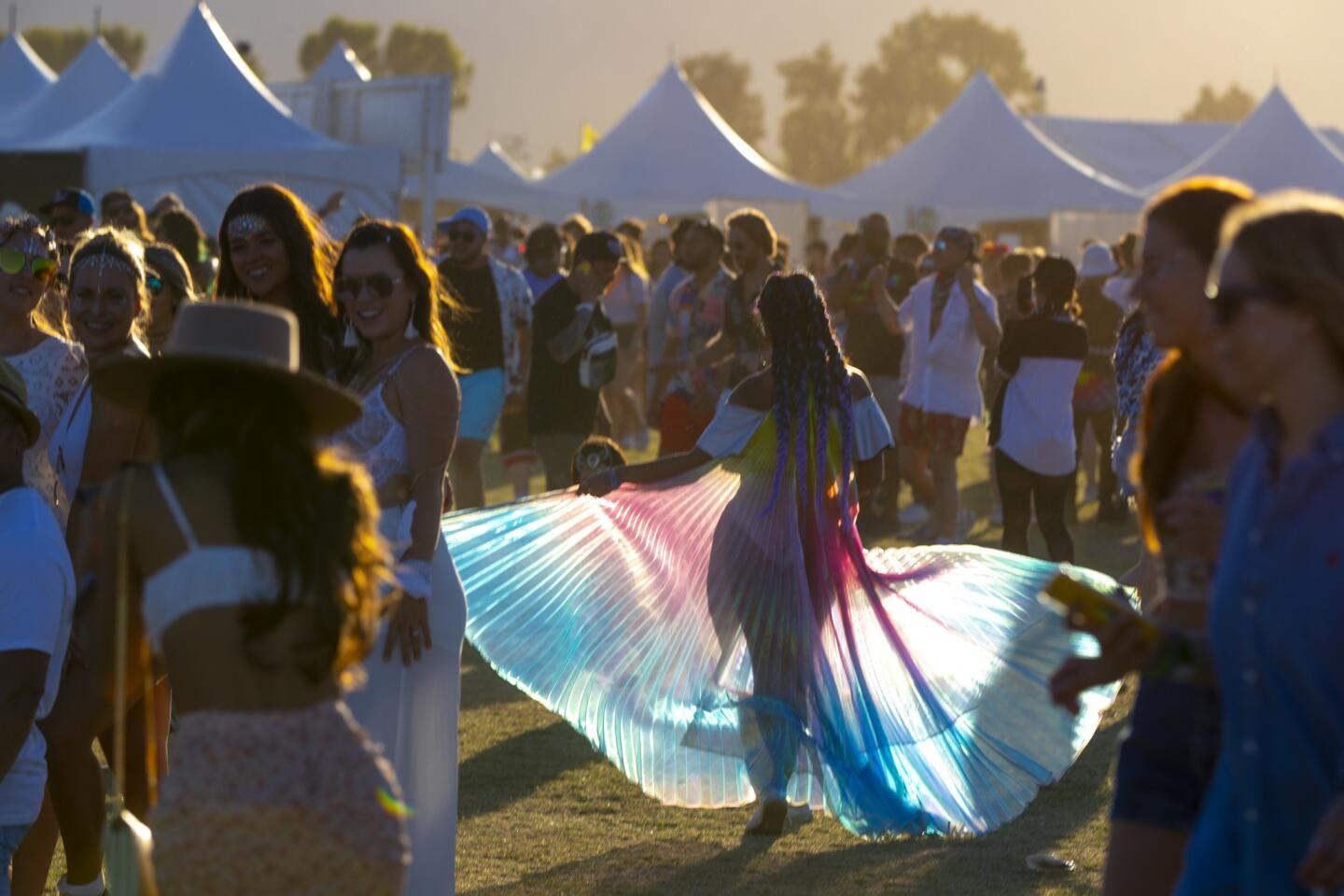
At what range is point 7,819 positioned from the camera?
4.55 meters

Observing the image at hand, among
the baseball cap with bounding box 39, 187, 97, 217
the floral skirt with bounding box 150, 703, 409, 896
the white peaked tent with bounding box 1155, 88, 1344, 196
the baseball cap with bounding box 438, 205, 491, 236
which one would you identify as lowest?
the floral skirt with bounding box 150, 703, 409, 896

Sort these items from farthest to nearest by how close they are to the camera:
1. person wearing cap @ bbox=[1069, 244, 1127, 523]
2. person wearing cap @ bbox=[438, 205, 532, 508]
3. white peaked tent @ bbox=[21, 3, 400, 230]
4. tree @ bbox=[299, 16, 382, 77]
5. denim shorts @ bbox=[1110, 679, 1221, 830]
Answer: tree @ bbox=[299, 16, 382, 77]
white peaked tent @ bbox=[21, 3, 400, 230]
person wearing cap @ bbox=[1069, 244, 1127, 523]
person wearing cap @ bbox=[438, 205, 532, 508]
denim shorts @ bbox=[1110, 679, 1221, 830]

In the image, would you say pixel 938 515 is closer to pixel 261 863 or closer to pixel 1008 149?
pixel 261 863

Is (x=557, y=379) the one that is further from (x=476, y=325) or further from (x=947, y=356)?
(x=947, y=356)

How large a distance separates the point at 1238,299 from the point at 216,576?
157 centimetres

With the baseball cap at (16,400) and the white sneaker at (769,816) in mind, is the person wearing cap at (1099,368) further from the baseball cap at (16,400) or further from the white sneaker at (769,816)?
the baseball cap at (16,400)

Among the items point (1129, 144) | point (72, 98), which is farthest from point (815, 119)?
point (72, 98)

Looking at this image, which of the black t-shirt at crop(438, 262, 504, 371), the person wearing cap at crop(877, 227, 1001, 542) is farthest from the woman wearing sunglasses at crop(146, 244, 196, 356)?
the person wearing cap at crop(877, 227, 1001, 542)

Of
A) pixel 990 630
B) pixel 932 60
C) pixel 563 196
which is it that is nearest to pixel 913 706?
pixel 990 630

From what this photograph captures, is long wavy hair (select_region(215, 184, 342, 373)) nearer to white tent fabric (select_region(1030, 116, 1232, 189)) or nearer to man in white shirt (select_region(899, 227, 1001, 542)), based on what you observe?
man in white shirt (select_region(899, 227, 1001, 542))

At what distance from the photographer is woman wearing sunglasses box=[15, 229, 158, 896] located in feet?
16.3

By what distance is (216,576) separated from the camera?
9.87ft

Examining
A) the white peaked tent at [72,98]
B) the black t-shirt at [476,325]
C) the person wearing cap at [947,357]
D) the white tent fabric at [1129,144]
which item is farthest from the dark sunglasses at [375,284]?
the white tent fabric at [1129,144]

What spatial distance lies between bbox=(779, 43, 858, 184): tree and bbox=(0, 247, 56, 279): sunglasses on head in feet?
486
